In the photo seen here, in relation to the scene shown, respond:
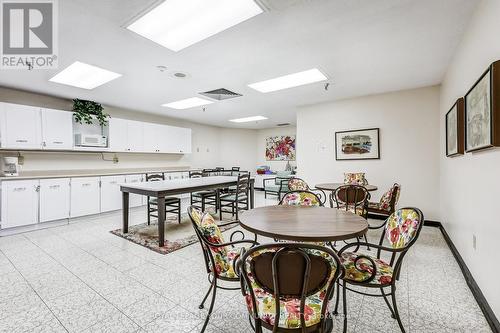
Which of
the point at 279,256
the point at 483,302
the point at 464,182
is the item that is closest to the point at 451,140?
the point at 464,182

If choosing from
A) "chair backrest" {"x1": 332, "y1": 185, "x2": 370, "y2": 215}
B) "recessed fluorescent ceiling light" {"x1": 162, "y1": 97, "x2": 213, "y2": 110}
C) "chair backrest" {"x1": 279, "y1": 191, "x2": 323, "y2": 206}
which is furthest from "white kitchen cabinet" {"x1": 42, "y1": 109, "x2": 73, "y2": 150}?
"chair backrest" {"x1": 332, "y1": 185, "x2": 370, "y2": 215}

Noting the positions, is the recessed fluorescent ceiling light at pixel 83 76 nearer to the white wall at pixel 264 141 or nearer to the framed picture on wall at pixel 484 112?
the framed picture on wall at pixel 484 112

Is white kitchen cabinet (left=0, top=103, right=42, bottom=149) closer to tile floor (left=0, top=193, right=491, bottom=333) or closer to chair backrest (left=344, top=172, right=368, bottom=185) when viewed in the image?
tile floor (left=0, top=193, right=491, bottom=333)

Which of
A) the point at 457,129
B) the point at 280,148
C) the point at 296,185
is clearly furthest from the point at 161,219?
the point at 280,148

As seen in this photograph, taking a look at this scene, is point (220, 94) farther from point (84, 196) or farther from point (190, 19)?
point (84, 196)

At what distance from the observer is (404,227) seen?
5.24ft

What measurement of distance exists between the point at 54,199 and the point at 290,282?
491 centimetres

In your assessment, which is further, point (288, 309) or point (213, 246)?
point (213, 246)

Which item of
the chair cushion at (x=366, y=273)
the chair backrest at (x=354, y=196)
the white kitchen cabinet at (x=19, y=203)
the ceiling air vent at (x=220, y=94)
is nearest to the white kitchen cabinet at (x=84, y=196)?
the white kitchen cabinet at (x=19, y=203)

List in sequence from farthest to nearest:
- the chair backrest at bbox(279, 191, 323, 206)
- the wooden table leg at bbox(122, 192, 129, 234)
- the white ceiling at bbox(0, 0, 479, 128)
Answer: the wooden table leg at bbox(122, 192, 129, 234) → the chair backrest at bbox(279, 191, 323, 206) → the white ceiling at bbox(0, 0, 479, 128)

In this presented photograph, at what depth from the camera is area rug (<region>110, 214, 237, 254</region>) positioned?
10.5ft

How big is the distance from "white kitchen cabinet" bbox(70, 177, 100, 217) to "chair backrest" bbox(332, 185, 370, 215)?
4.69 m

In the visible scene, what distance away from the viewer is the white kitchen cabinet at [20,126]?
3871 mm

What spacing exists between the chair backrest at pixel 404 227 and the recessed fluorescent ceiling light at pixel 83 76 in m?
4.02
